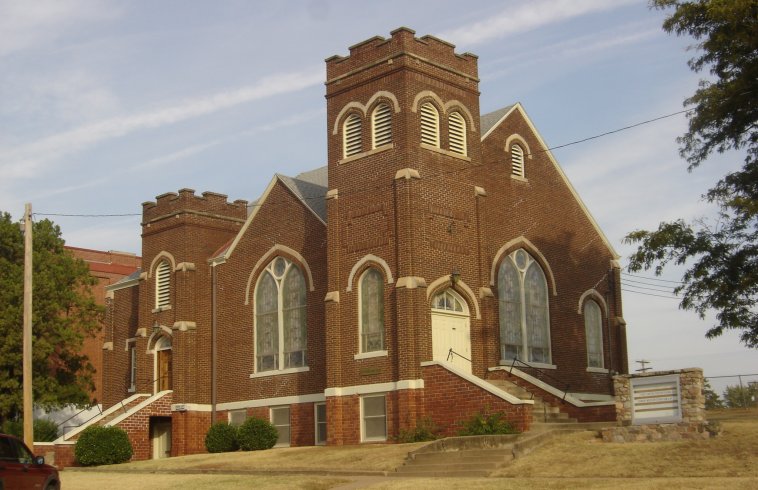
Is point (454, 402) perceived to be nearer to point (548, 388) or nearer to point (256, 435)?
point (548, 388)

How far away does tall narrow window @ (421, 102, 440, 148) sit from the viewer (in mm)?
32781

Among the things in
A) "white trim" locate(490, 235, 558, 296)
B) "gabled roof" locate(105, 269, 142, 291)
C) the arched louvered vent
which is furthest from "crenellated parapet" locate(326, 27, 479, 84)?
"gabled roof" locate(105, 269, 142, 291)

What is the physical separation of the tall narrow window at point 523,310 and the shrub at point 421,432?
5187mm

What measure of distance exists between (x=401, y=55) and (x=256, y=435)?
1291cm

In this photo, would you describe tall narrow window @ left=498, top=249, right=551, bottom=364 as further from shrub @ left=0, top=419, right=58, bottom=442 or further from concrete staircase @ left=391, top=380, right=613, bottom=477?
shrub @ left=0, top=419, right=58, bottom=442

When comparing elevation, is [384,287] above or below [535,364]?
above

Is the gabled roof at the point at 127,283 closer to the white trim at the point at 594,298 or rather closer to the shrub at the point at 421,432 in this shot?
the shrub at the point at 421,432

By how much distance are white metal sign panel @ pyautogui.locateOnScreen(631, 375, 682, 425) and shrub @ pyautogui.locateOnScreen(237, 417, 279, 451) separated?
46.0 ft

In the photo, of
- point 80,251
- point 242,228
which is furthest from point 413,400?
point 80,251

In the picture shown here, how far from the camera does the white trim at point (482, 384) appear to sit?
27.6 meters

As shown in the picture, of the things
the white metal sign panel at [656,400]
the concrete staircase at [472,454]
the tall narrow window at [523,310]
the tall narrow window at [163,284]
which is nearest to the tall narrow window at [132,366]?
the tall narrow window at [163,284]

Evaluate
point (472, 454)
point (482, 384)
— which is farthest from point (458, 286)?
point (472, 454)

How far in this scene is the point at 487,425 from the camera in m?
27.7

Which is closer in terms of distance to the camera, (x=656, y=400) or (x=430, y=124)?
(x=656, y=400)
